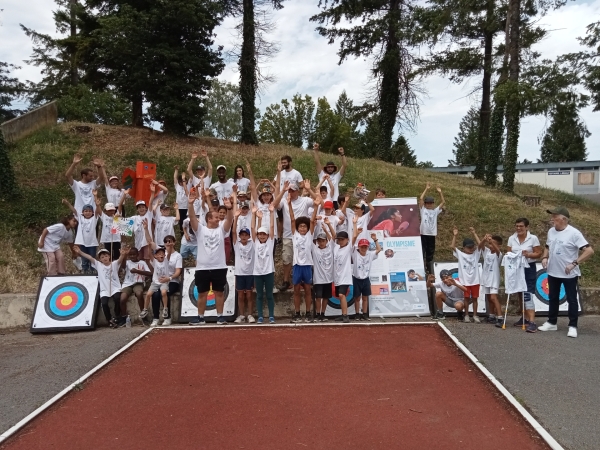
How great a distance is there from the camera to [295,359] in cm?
657

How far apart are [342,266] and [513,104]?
38.8 ft

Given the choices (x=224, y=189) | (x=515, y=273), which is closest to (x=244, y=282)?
(x=224, y=189)

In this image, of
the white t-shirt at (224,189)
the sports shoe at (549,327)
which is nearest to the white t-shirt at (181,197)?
the white t-shirt at (224,189)

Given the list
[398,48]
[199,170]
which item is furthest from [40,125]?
[398,48]

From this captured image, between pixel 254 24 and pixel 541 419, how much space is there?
19.8 metres

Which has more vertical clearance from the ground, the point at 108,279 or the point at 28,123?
the point at 28,123

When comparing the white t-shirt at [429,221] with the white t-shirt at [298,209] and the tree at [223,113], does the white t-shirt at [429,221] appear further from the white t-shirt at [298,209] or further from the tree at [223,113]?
the tree at [223,113]

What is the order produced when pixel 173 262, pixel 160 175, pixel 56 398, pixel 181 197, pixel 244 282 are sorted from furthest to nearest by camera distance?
pixel 160 175
pixel 181 197
pixel 173 262
pixel 244 282
pixel 56 398

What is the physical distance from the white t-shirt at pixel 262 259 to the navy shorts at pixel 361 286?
162 cm

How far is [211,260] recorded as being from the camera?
8.45 meters

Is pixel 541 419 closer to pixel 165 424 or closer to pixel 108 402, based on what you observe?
pixel 165 424

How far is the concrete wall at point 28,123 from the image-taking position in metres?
17.2

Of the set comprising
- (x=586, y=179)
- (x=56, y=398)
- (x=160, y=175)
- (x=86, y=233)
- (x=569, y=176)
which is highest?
(x=569, y=176)

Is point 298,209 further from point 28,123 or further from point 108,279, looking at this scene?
point 28,123
